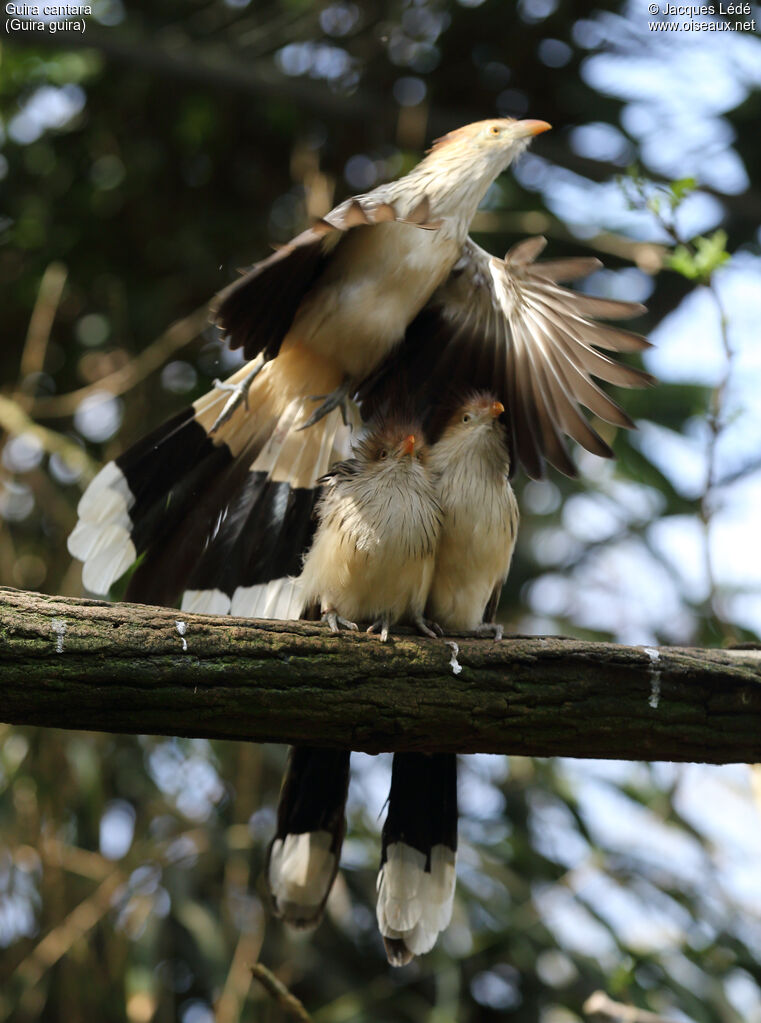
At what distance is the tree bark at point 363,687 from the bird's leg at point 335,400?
0.89 metres

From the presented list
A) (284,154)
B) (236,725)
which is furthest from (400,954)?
(284,154)

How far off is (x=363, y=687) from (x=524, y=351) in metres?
1.35

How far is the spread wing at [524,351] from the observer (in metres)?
3.09

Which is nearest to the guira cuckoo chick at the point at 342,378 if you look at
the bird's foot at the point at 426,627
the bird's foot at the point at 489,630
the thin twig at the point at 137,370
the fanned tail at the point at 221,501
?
the fanned tail at the point at 221,501

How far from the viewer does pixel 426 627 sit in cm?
274

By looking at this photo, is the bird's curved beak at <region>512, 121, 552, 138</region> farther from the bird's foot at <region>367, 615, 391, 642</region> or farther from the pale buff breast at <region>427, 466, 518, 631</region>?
the bird's foot at <region>367, 615, 391, 642</region>

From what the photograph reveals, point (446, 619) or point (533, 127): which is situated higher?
point (533, 127)

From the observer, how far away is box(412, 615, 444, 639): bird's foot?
269cm

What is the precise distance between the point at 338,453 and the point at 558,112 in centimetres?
282

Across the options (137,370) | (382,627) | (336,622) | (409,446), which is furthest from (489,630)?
(137,370)

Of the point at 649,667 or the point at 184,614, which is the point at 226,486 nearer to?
the point at 184,614

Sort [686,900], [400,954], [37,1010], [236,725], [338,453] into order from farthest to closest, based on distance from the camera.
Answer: [686,900] → [37,1010] → [338,453] → [400,954] → [236,725]

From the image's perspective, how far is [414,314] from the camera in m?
3.19

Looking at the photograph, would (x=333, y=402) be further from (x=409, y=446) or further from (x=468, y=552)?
(x=468, y=552)
